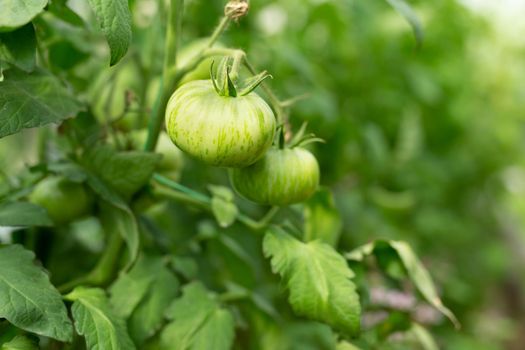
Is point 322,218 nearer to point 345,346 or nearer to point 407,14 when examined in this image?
point 345,346

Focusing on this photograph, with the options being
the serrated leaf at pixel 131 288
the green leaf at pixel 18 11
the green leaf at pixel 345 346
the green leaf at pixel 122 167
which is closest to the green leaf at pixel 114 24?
the green leaf at pixel 18 11

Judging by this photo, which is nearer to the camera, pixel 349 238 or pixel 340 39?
pixel 349 238

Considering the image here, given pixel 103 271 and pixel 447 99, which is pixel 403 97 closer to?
pixel 447 99

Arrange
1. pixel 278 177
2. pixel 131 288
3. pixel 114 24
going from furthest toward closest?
1. pixel 131 288
2. pixel 278 177
3. pixel 114 24

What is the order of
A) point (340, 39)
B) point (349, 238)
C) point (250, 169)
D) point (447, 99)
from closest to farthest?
point (250, 169) < point (349, 238) < point (340, 39) < point (447, 99)

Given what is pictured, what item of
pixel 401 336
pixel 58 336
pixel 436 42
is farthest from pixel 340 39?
pixel 58 336

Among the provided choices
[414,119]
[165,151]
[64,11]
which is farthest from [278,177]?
[414,119]

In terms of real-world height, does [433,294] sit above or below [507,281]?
above

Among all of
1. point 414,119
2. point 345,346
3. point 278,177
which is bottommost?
point 414,119

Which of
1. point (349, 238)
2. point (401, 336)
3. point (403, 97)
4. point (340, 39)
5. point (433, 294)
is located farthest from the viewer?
point (403, 97)
